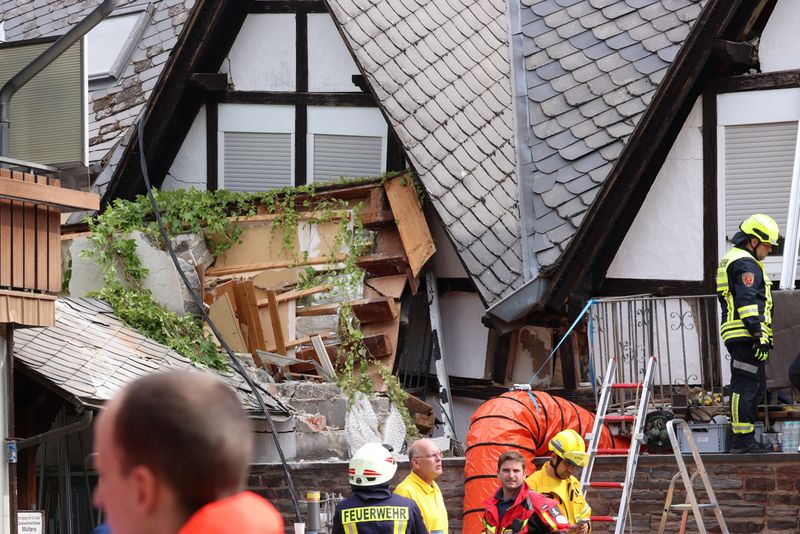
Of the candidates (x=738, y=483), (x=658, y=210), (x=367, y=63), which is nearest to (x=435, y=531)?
(x=738, y=483)

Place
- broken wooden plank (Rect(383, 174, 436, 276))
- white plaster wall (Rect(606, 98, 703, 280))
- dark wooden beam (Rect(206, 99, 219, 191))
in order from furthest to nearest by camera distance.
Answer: dark wooden beam (Rect(206, 99, 219, 191)), broken wooden plank (Rect(383, 174, 436, 276)), white plaster wall (Rect(606, 98, 703, 280))

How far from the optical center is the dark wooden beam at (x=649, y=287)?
43.4 feet

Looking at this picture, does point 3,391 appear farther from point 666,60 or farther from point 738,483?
point 666,60

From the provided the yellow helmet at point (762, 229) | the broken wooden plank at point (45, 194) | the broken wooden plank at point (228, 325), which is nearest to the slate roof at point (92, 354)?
the broken wooden plank at point (228, 325)

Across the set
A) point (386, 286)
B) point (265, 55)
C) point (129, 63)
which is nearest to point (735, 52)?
point (386, 286)

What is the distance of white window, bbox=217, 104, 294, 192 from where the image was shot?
49.9 feet

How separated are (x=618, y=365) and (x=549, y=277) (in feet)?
3.62

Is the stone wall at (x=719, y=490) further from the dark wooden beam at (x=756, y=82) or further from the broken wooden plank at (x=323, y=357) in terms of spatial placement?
the dark wooden beam at (x=756, y=82)

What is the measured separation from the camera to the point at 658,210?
44.3 feet

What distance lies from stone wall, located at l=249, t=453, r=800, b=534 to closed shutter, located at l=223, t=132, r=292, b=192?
4.19 meters

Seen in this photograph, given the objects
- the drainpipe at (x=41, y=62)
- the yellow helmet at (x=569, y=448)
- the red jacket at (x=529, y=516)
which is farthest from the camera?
the drainpipe at (x=41, y=62)

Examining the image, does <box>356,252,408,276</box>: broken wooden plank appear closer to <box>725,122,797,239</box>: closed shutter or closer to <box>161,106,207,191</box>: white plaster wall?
<box>161,106,207,191</box>: white plaster wall

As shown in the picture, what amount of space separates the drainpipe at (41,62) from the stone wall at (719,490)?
4020 mm

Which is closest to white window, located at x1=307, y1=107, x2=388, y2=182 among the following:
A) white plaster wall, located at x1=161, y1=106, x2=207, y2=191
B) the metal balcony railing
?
white plaster wall, located at x1=161, y1=106, x2=207, y2=191
